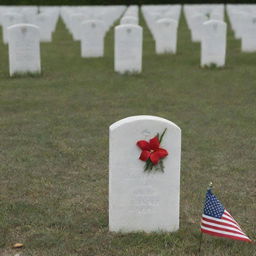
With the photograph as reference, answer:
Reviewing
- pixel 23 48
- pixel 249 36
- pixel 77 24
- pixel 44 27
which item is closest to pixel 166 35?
pixel 249 36

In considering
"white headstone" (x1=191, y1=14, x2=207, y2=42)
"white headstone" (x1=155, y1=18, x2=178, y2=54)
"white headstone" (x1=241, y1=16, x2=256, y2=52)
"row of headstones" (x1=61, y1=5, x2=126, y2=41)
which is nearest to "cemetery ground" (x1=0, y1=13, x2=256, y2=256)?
"white headstone" (x1=155, y1=18, x2=178, y2=54)

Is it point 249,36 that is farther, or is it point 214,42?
point 249,36

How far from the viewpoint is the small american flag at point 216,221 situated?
3.95m

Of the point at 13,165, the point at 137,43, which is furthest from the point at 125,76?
the point at 13,165

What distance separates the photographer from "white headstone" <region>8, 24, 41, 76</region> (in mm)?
10754

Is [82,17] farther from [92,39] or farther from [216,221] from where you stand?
[216,221]

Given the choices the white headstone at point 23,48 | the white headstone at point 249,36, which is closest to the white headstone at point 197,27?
the white headstone at point 249,36

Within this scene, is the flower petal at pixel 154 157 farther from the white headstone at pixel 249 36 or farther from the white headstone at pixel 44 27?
the white headstone at pixel 44 27

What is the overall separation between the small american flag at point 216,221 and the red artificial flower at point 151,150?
17.5 inches

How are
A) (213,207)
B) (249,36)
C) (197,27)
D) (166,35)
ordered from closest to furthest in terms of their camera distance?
(213,207)
(166,35)
(249,36)
(197,27)

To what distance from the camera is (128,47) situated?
11258mm

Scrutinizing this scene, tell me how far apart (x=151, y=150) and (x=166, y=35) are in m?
10.5

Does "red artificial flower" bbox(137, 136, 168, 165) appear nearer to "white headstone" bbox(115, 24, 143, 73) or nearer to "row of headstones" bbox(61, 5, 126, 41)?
"white headstone" bbox(115, 24, 143, 73)

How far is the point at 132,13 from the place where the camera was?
23.1 m
